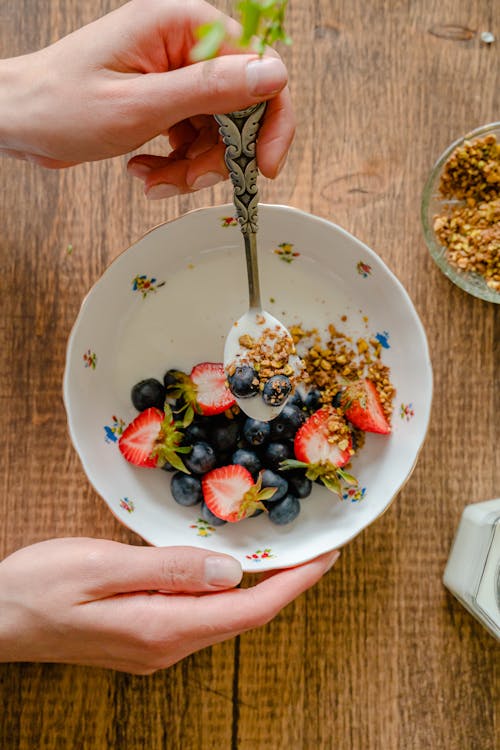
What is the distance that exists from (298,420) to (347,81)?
0.48m

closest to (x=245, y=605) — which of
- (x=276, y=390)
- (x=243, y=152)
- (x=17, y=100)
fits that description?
(x=276, y=390)

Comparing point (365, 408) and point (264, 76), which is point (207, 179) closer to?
point (264, 76)

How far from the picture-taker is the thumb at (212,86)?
0.67 meters

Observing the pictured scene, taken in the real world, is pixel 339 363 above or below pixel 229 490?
above

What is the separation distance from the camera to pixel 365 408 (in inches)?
36.0

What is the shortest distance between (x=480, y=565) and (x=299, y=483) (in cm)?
26

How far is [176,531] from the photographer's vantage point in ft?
3.11

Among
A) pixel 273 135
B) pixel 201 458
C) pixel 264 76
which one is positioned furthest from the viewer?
pixel 201 458

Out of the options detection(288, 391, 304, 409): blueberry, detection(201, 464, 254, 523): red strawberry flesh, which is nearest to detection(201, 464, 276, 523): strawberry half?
detection(201, 464, 254, 523): red strawberry flesh

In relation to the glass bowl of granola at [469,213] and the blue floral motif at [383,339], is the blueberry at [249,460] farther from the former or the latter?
the glass bowl of granola at [469,213]

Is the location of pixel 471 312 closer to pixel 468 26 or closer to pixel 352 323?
pixel 352 323

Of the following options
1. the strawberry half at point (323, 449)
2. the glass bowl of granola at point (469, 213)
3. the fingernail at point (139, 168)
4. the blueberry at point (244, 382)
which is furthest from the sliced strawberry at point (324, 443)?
the fingernail at point (139, 168)

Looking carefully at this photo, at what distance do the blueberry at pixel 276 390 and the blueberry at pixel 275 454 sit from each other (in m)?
0.08

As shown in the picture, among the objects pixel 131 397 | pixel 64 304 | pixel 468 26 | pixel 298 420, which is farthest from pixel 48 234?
pixel 468 26
